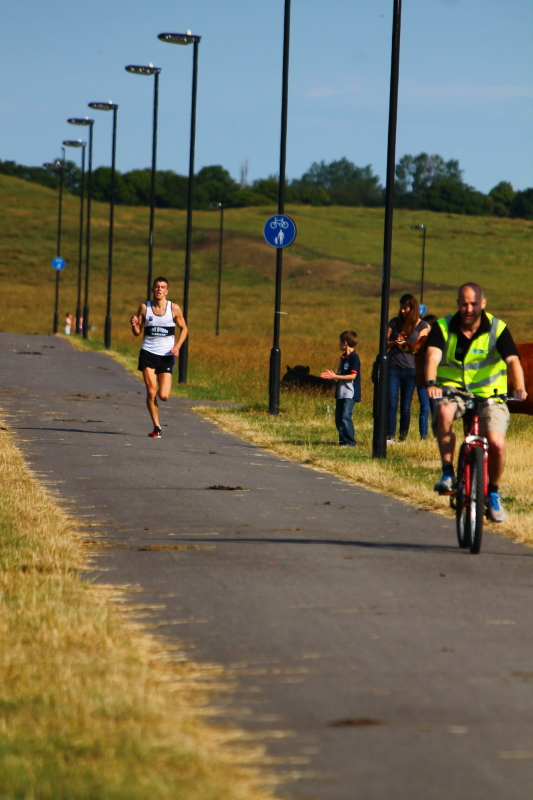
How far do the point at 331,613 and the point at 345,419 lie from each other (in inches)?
362

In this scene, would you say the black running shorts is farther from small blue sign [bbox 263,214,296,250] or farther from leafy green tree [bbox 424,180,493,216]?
leafy green tree [bbox 424,180,493,216]

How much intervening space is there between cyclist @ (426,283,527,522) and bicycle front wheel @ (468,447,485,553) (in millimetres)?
249

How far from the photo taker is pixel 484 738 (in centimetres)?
431

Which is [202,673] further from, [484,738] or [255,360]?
[255,360]

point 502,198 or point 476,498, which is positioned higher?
point 502,198

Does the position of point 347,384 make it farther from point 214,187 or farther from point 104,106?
point 214,187

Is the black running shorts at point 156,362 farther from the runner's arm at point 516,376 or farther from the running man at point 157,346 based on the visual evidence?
the runner's arm at point 516,376

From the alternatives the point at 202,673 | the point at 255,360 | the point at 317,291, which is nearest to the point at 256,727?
the point at 202,673

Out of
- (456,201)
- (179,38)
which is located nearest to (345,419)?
(179,38)

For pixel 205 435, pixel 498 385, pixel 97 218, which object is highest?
pixel 97 218

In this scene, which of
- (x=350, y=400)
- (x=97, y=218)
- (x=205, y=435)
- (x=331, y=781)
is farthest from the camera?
(x=97, y=218)

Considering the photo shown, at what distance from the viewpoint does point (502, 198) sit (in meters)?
185

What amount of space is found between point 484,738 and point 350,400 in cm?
1105

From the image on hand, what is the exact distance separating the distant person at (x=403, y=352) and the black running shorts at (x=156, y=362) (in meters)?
2.84
